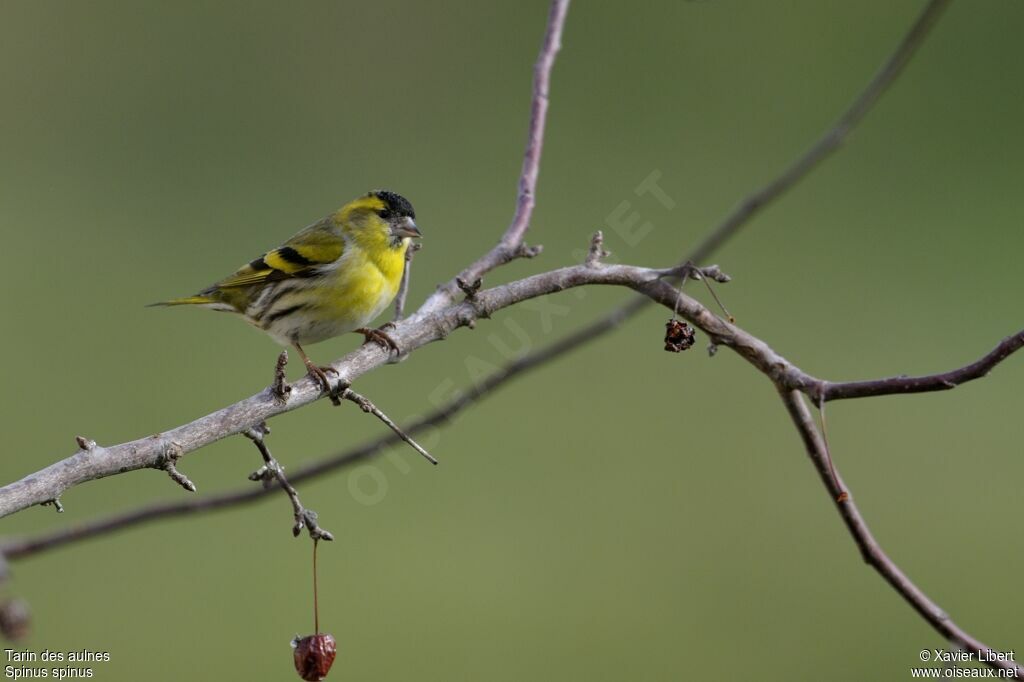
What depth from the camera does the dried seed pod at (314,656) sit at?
1.92 m

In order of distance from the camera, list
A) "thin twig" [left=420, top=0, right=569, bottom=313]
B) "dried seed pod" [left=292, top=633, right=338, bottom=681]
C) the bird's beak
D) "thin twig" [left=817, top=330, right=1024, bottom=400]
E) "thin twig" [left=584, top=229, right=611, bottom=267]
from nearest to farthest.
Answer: "thin twig" [left=817, top=330, right=1024, bottom=400]
"dried seed pod" [left=292, top=633, right=338, bottom=681]
"thin twig" [left=584, top=229, right=611, bottom=267]
"thin twig" [left=420, top=0, right=569, bottom=313]
the bird's beak

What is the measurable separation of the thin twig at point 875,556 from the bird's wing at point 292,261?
1.48 metres

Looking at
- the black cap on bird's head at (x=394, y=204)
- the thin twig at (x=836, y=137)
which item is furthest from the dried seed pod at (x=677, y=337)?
the black cap on bird's head at (x=394, y=204)

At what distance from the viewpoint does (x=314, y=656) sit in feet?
6.32

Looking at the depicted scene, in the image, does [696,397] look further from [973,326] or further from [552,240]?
[973,326]

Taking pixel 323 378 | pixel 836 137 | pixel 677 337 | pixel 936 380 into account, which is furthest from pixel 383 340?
pixel 936 380

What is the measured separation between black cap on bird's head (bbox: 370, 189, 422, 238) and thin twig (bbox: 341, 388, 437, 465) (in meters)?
1.18

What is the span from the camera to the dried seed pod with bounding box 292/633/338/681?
1.92 meters

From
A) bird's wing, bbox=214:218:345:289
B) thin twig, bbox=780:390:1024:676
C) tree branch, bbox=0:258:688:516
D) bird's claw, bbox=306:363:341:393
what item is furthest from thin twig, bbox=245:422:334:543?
bird's wing, bbox=214:218:345:289

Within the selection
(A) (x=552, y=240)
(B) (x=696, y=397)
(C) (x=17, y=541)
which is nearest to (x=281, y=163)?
(A) (x=552, y=240)

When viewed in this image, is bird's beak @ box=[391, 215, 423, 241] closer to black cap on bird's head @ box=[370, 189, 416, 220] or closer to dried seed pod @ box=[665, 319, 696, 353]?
black cap on bird's head @ box=[370, 189, 416, 220]

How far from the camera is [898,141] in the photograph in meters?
8.30

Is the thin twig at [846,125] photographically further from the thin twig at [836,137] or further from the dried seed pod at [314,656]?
the dried seed pod at [314,656]

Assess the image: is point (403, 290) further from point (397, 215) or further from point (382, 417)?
point (382, 417)
